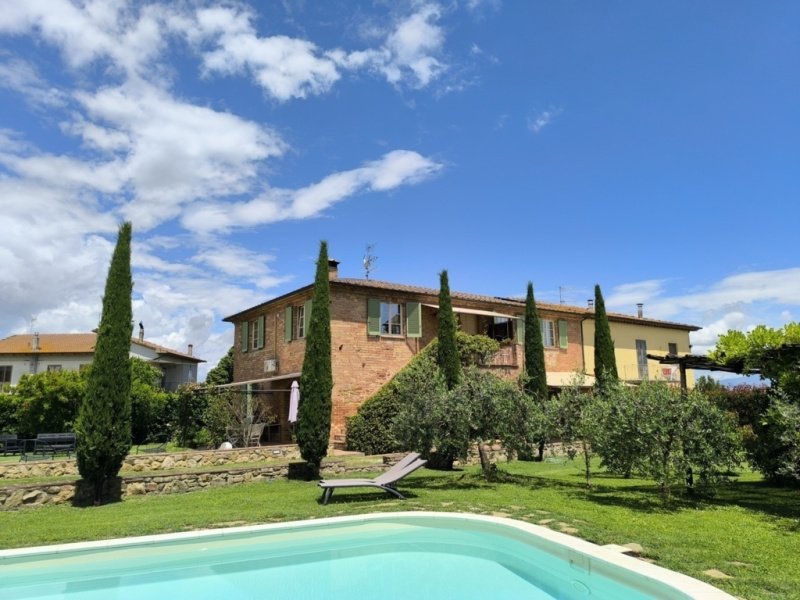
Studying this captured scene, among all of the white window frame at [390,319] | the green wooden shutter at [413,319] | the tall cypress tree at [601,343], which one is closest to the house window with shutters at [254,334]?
the white window frame at [390,319]

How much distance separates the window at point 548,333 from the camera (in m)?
32.2

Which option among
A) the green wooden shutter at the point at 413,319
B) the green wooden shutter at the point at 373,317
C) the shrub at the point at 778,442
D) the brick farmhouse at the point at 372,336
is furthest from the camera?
the green wooden shutter at the point at 413,319

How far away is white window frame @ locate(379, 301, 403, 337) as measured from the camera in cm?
2600

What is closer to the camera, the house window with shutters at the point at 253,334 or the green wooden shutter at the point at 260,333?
the green wooden shutter at the point at 260,333

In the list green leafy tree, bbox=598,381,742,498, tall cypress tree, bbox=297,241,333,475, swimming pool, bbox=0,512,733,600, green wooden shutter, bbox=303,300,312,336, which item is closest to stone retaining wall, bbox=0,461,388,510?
tall cypress tree, bbox=297,241,333,475

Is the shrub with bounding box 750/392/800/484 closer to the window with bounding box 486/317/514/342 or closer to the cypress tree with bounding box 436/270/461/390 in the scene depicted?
the cypress tree with bounding box 436/270/461/390

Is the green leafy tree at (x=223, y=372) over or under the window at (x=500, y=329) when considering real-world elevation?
under

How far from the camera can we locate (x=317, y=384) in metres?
17.5

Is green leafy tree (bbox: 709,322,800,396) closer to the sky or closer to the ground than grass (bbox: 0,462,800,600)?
closer to the sky

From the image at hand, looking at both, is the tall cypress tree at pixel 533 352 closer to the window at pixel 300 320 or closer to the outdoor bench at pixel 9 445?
the window at pixel 300 320

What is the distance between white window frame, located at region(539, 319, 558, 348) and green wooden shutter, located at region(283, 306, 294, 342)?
49.0 feet

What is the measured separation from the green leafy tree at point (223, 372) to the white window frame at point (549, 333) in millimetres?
20385

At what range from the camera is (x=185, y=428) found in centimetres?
2742

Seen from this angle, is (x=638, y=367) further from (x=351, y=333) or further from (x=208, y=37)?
(x=208, y=37)
